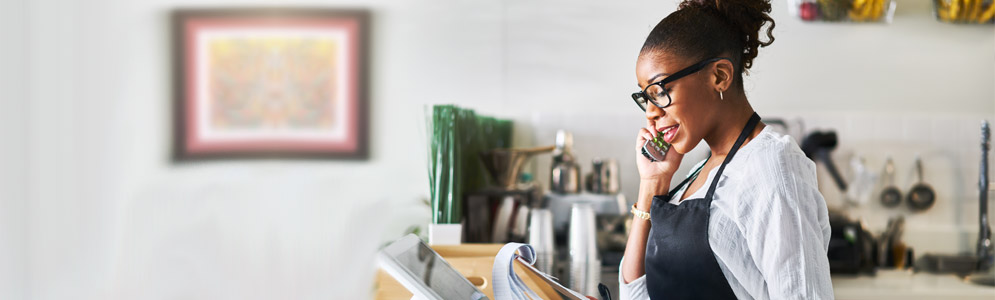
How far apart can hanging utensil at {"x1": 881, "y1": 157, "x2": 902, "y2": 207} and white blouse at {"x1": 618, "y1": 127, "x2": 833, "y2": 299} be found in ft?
7.20

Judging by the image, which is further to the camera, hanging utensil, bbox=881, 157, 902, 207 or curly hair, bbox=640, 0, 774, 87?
hanging utensil, bbox=881, 157, 902, 207

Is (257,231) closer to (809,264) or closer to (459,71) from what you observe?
(459,71)

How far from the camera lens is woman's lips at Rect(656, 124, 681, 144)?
3.48 ft

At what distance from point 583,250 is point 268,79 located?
4.91ft

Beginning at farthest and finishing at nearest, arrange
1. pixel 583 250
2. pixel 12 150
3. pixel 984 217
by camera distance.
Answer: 1. pixel 984 217
2. pixel 12 150
3. pixel 583 250

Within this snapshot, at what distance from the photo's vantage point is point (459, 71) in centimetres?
291

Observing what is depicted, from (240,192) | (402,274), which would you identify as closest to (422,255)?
(402,274)

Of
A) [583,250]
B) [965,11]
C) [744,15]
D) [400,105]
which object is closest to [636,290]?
[744,15]

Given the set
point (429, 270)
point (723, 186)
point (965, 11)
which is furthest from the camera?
point (965, 11)

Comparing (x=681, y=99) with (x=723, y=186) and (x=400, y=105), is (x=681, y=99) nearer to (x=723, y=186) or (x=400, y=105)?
(x=723, y=186)

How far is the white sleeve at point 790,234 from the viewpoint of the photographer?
0.85m

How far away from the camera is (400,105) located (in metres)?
2.88

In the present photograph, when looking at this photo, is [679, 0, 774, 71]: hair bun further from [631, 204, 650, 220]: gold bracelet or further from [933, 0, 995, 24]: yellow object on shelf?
[933, 0, 995, 24]: yellow object on shelf

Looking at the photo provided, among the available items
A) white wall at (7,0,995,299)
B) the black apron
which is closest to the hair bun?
the black apron
